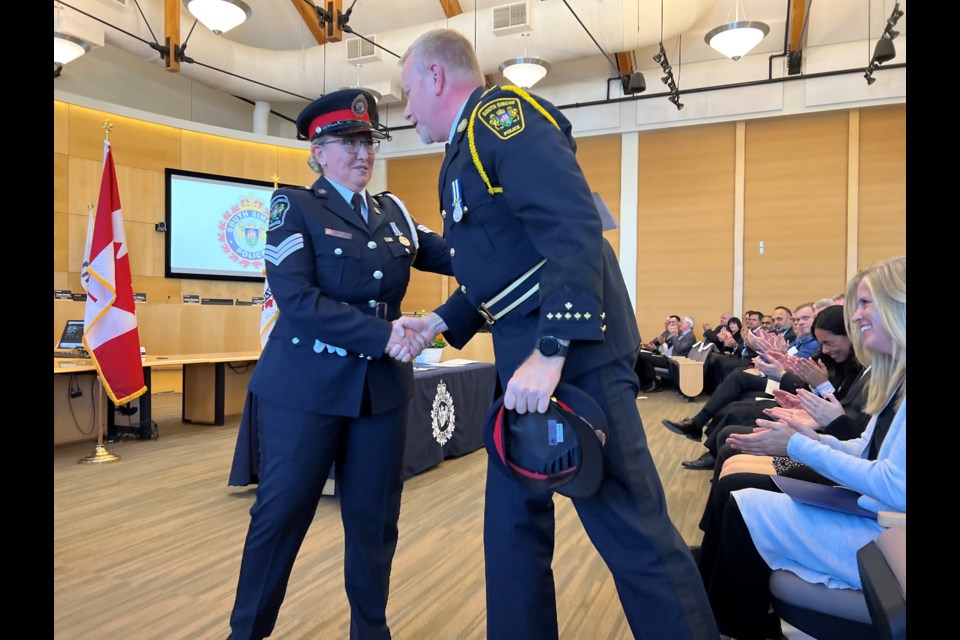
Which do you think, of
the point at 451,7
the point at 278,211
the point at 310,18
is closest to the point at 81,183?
the point at 310,18

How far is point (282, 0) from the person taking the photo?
31.9 ft

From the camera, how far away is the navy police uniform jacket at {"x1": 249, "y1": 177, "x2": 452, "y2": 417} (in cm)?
158

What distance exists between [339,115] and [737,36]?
6.84m

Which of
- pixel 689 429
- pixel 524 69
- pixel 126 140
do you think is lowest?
pixel 689 429

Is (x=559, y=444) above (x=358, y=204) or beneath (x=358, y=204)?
beneath

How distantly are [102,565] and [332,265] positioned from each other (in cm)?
180

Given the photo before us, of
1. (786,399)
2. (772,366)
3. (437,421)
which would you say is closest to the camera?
(786,399)

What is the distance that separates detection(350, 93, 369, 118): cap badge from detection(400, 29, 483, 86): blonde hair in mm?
362

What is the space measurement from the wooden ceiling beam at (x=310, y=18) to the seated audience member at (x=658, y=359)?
21.3ft

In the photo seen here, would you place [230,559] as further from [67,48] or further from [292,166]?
[292,166]

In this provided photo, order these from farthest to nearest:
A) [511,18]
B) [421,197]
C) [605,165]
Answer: [421,197] < [605,165] < [511,18]

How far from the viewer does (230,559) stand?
2596 mm

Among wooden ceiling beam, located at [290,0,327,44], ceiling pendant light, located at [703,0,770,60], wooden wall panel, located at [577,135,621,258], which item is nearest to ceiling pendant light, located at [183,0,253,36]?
wooden ceiling beam, located at [290,0,327,44]

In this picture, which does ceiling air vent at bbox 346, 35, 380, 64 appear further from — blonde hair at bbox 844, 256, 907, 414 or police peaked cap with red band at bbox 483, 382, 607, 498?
police peaked cap with red band at bbox 483, 382, 607, 498
